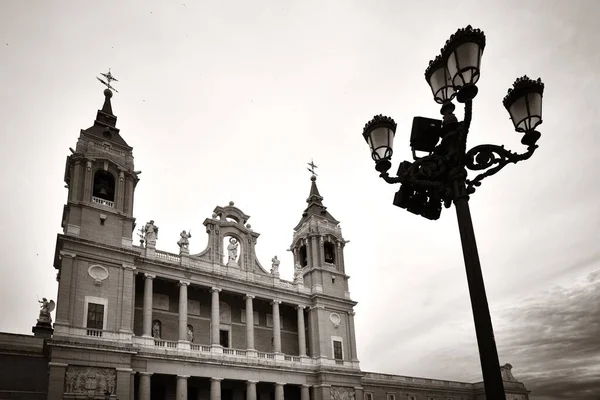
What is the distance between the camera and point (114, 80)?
140ft

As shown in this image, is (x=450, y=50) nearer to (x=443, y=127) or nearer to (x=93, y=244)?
(x=443, y=127)

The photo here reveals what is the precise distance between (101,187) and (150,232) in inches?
193

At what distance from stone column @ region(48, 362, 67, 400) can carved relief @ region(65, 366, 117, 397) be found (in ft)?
0.89

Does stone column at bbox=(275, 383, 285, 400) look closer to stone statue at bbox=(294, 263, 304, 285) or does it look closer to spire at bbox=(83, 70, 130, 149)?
stone statue at bbox=(294, 263, 304, 285)

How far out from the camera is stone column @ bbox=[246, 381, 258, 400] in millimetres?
38303

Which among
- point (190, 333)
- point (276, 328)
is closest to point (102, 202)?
point (190, 333)

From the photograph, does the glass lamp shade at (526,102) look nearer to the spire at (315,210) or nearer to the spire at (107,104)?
the spire at (107,104)

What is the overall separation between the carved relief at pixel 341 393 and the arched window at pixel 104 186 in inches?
918

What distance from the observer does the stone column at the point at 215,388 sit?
120 feet

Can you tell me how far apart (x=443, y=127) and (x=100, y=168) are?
1329 inches

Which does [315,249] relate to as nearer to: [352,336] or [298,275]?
[298,275]

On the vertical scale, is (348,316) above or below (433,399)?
above

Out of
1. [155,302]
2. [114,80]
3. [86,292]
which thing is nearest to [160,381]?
[155,302]

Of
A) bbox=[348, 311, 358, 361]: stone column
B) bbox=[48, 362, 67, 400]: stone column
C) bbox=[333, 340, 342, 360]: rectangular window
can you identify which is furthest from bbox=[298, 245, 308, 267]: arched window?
bbox=[48, 362, 67, 400]: stone column
